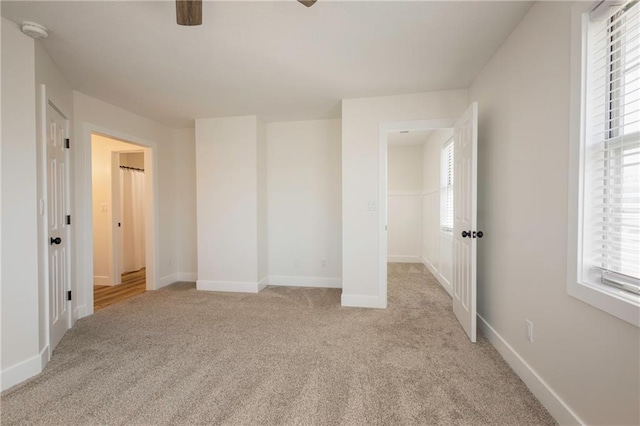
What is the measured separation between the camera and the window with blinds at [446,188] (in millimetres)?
4031

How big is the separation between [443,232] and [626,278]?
3.06 m

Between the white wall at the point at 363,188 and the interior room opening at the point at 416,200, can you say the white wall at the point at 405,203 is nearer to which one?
the interior room opening at the point at 416,200

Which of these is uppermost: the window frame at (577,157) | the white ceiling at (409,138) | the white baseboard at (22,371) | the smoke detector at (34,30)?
the white ceiling at (409,138)

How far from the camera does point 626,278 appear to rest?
1.21m

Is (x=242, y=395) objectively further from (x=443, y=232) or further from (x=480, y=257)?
(x=443, y=232)

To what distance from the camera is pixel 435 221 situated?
4.82 m

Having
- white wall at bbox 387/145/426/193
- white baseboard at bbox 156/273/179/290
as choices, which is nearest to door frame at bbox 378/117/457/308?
white wall at bbox 387/145/426/193

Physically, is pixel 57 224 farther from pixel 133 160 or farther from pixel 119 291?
pixel 133 160

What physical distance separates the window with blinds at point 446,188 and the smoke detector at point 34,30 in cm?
424

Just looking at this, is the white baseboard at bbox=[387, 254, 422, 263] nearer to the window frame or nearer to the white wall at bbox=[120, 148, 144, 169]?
the window frame

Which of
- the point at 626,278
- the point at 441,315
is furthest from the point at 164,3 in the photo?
the point at 441,315

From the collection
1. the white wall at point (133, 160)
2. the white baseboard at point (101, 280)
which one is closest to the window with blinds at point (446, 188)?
the white baseboard at point (101, 280)

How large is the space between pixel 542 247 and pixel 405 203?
14.5ft

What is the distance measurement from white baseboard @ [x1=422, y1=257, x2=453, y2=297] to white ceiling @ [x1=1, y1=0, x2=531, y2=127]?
2545 mm
